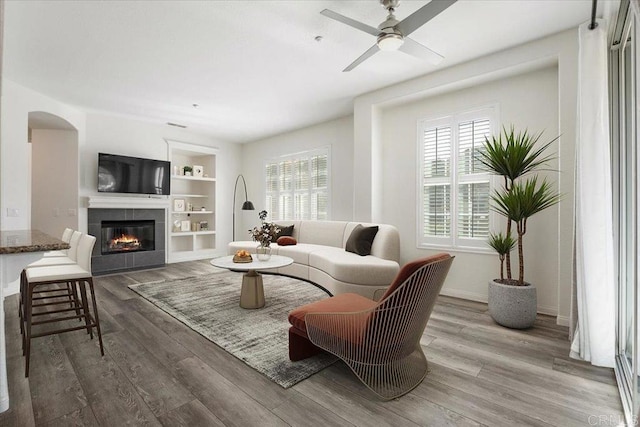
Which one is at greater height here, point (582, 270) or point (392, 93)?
point (392, 93)

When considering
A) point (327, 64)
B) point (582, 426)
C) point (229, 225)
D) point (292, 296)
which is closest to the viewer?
point (582, 426)

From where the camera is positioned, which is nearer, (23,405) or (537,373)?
(23,405)

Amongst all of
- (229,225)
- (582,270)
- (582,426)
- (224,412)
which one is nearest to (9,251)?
(224,412)

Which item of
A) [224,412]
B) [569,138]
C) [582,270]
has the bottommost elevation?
[224,412]

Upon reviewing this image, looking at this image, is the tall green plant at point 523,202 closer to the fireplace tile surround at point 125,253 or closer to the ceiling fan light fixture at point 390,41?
the ceiling fan light fixture at point 390,41

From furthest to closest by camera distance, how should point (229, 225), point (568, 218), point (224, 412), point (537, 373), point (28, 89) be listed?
point (229, 225), point (28, 89), point (568, 218), point (537, 373), point (224, 412)

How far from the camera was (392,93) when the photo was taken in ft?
13.8

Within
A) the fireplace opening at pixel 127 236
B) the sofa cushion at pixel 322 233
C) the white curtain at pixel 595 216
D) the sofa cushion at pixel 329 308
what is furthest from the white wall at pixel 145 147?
the white curtain at pixel 595 216

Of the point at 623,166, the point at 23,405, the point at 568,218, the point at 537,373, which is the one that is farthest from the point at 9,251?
the point at 568,218

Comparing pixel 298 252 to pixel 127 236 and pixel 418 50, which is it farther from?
pixel 127 236

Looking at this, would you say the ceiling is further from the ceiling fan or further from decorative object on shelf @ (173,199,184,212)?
decorative object on shelf @ (173,199,184,212)

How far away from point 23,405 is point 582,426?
121 inches

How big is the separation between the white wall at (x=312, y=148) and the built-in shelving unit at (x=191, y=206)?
0.74 m

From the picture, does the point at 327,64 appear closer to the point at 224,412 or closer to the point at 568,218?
the point at 568,218
